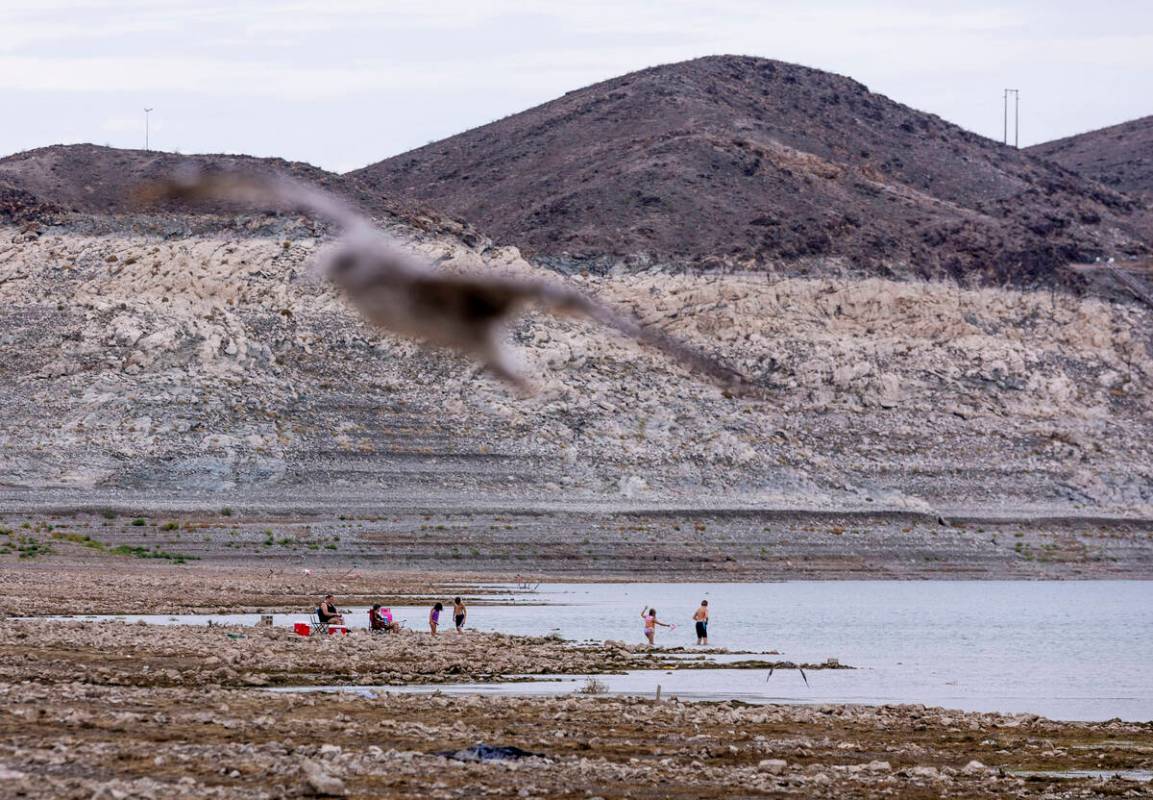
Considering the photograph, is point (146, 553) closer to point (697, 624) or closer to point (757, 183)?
point (697, 624)

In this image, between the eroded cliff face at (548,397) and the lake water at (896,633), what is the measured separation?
28.6 ft

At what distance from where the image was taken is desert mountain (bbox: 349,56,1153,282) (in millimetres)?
94062

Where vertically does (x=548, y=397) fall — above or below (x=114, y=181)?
below

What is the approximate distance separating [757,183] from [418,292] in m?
30.3

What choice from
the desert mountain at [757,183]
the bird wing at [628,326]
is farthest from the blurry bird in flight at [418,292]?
the desert mountain at [757,183]

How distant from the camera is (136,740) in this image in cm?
1789

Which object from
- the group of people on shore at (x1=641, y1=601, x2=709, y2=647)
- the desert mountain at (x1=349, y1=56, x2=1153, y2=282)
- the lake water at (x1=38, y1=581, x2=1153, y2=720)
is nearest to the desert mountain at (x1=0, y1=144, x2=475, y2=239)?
the desert mountain at (x1=349, y1=56, x2=1153, y2=282)

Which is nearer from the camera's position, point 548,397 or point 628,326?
point 548,397

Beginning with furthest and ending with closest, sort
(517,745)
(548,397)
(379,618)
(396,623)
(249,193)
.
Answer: (249,193), (548,397), (396,623), (379,618), (517,745)

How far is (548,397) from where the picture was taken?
76.4 meters

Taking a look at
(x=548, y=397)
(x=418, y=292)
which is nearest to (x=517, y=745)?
(x=548, y=397)

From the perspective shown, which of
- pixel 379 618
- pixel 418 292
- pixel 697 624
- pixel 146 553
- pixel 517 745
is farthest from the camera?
pixel 418 292

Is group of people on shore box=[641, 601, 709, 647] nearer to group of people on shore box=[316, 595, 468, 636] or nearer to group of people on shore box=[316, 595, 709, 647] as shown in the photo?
group of people on shore box=[316, 595, 709, 647]

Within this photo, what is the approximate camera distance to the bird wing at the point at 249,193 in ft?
273
